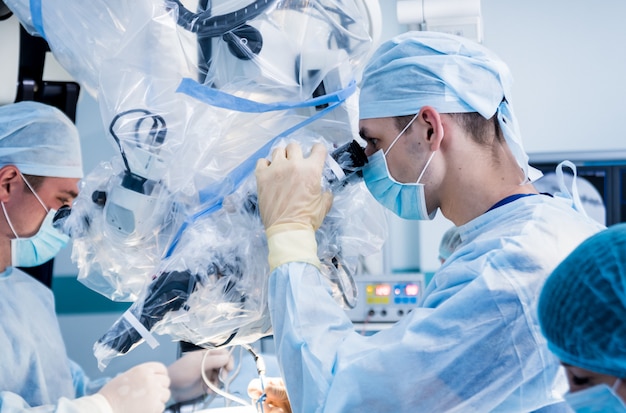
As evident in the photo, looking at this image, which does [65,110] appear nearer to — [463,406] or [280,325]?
[280,325]

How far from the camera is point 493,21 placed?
3.24 m

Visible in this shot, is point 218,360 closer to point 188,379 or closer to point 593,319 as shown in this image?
point 188,379

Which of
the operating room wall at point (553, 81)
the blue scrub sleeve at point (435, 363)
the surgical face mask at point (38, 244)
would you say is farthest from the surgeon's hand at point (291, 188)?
the operating room wall at point (553, 81)

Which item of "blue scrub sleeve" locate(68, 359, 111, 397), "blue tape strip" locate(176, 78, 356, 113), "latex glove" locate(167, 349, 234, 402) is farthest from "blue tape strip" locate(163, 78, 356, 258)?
"blue scrub sleeve" locate(68, 359, 111, 397)

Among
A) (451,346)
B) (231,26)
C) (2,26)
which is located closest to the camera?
(451,346)

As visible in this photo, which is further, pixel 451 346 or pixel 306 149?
pixel 306 149

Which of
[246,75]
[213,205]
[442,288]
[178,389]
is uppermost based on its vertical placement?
[246,75]

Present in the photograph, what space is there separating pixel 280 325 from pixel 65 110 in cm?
130

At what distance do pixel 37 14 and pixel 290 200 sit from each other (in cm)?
56

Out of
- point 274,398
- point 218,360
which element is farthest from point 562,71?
point 274,398

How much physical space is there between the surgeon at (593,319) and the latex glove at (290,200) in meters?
0.43

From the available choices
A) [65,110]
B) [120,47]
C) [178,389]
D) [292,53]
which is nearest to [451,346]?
[292,53]

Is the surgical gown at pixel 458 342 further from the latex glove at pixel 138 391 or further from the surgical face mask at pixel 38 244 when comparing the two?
the surgical face mask at pixel 38 244

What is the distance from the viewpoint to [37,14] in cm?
117
